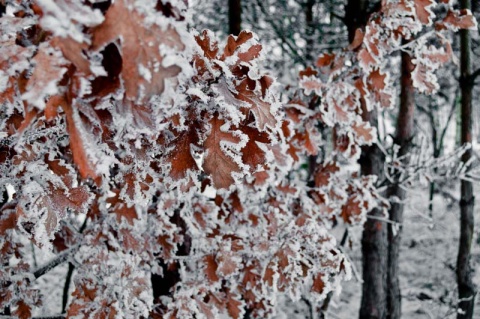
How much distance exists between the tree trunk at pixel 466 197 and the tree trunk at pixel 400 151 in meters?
0.60

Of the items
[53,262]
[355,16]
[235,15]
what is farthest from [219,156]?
[235,15]

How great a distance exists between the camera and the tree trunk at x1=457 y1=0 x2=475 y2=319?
462 cm

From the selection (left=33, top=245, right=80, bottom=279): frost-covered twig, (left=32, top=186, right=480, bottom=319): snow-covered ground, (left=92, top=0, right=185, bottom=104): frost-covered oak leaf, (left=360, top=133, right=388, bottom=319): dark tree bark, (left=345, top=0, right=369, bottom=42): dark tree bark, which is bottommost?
(left=32, top=186, right=480, bottom=319): snow-covered ground

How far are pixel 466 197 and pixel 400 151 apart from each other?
0.98 metres

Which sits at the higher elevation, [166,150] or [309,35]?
[309,35]

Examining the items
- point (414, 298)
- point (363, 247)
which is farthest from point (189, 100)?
point (414, 298)

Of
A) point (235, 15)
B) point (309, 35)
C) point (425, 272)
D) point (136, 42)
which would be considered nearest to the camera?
point (136, 42)

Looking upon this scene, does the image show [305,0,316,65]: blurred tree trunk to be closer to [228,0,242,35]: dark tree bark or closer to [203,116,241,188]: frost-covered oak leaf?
[228,0,242,35]: dark tree bark

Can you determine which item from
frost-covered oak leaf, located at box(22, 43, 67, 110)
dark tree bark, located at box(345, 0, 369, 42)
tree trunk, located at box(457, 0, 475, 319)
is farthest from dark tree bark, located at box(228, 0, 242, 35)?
frost-covered oak leaf, located at box(22, 43, 67, 110)

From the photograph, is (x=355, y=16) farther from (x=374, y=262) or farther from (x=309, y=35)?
(x=309, y=35)

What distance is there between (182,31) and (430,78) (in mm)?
1992

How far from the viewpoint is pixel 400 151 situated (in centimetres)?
481

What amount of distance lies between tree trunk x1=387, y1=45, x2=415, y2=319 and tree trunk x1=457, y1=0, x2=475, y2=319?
604 mm

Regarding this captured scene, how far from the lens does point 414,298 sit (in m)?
7.55
